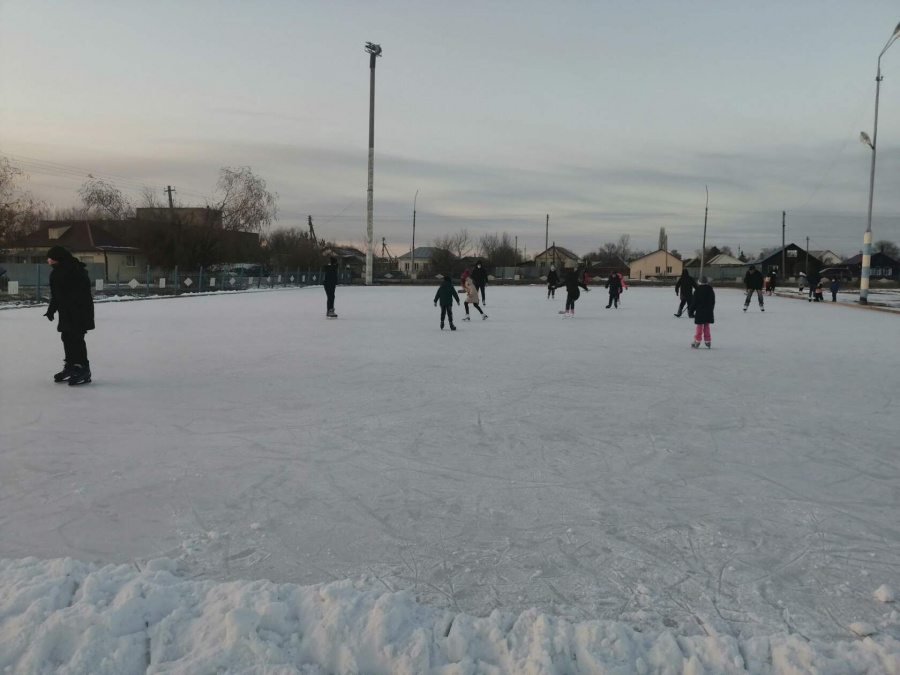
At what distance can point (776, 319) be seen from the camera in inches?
741

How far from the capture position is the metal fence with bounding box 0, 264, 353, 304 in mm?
24359

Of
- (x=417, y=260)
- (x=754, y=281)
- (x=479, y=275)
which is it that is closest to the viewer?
(x=479, y=275)

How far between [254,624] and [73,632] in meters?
0.65

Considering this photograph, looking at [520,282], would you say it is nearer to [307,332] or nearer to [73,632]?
[307,332]

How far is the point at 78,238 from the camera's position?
5262 centimetres

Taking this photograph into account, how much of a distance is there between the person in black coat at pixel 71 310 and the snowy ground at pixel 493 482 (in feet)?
1.14

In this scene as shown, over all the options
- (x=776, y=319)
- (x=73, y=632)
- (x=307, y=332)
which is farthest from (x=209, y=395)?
(x=776, y=319)

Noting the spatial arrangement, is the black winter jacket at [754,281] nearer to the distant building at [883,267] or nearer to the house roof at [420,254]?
the distant building at [883,267]

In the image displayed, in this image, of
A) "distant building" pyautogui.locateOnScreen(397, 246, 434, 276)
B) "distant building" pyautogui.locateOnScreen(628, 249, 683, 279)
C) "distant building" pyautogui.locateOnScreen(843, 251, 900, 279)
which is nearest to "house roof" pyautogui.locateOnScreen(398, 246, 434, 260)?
"distant building" pyautogui.locateOnScreen(397, 246, 434, 276)

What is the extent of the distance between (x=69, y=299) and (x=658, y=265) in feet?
337

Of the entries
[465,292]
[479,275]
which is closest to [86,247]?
[479,275]

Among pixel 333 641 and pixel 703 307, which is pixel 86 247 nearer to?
pixel 703 307

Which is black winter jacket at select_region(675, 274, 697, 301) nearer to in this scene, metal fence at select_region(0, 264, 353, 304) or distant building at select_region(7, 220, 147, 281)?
metal fence at select_region(0, 264, 353, 304)

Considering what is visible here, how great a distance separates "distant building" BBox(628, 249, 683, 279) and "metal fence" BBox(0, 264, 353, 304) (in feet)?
229
